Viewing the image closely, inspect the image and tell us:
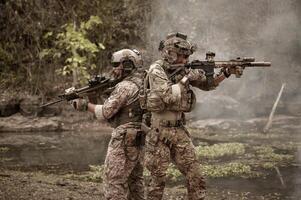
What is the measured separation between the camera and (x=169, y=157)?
5551mm

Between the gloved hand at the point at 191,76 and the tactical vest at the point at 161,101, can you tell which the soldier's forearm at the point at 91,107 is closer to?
the tactical vest at the point at 161,101

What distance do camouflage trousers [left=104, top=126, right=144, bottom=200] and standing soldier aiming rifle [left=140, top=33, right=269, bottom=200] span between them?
0.20 meters

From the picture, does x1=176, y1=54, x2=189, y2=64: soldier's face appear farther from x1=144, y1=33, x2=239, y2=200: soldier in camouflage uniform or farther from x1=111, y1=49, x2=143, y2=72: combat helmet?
x1=111, y1=49, x2=143, y2=72: combat helmet

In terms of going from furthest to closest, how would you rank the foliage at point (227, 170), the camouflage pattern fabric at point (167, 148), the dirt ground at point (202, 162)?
the foliage at point (227, 170)
the dirt ground at point (202, 162)
the camouflage pattern fabric at point (167, 148)

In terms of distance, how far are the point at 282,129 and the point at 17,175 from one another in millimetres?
8573

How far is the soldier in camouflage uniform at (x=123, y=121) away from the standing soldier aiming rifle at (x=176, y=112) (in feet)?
0.54

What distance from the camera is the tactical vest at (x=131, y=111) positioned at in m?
5.50

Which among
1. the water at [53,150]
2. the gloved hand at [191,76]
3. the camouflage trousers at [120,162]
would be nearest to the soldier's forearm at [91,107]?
the camouflage trousers at [120,162]

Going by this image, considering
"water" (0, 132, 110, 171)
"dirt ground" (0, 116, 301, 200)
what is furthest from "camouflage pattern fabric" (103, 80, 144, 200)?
"water" (0, 132, 110, 171)

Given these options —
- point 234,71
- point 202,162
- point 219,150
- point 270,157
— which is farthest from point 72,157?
point 234,71

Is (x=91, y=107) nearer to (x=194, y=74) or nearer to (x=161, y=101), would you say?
(x=161, y=101)

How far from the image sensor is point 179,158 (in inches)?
216

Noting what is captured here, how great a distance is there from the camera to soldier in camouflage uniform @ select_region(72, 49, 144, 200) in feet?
17.7

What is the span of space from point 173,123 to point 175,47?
88 centimetres
